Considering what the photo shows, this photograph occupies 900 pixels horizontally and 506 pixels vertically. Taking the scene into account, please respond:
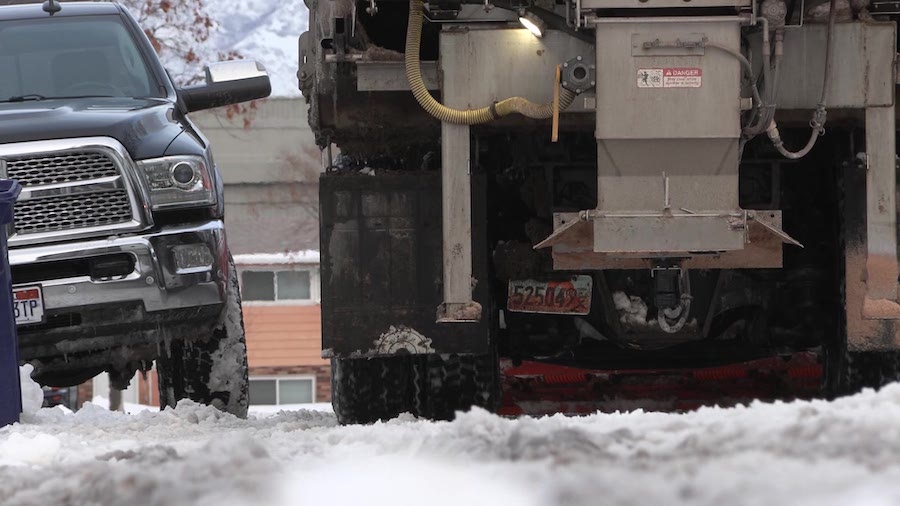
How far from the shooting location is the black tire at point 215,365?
8.75 meters

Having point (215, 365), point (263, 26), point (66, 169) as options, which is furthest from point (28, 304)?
point (263, 26)

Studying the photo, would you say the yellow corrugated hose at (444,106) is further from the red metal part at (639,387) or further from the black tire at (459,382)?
the red metal part at (639,387)

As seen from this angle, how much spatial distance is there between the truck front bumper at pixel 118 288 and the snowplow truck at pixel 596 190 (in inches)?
32.8

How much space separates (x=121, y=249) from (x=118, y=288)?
0.18m

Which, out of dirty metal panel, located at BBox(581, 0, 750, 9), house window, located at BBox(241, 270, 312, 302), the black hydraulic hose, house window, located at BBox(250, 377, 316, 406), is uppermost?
dirty metal panel, located at BBox(581, 0, 750, 9)

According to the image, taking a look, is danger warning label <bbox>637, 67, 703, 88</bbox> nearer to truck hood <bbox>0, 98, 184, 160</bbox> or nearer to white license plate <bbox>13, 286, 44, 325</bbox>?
truck hood <bbox>0, 98, 184, 160</bbox>

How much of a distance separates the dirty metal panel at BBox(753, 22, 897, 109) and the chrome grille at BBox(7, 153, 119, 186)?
125 inches

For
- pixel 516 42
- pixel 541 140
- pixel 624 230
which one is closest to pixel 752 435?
pixel 624 230

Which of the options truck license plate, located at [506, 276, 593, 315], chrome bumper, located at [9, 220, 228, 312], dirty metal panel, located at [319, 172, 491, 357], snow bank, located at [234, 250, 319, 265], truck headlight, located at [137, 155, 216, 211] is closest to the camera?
dirty metal panel, located at [319, 172, 491, 357]

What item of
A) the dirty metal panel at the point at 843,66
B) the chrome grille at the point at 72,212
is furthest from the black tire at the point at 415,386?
the dirty metal panel at the point at 843,66

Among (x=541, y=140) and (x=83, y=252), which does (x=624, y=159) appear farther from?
(x=83, y=252)

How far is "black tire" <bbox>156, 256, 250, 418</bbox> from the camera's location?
875cm

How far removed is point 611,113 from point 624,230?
1.50 feet

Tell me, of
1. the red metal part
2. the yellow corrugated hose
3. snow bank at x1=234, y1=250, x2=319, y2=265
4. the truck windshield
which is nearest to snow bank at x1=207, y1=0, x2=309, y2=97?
snow bank at x1=234, y1=250, x2=319, y2=265
